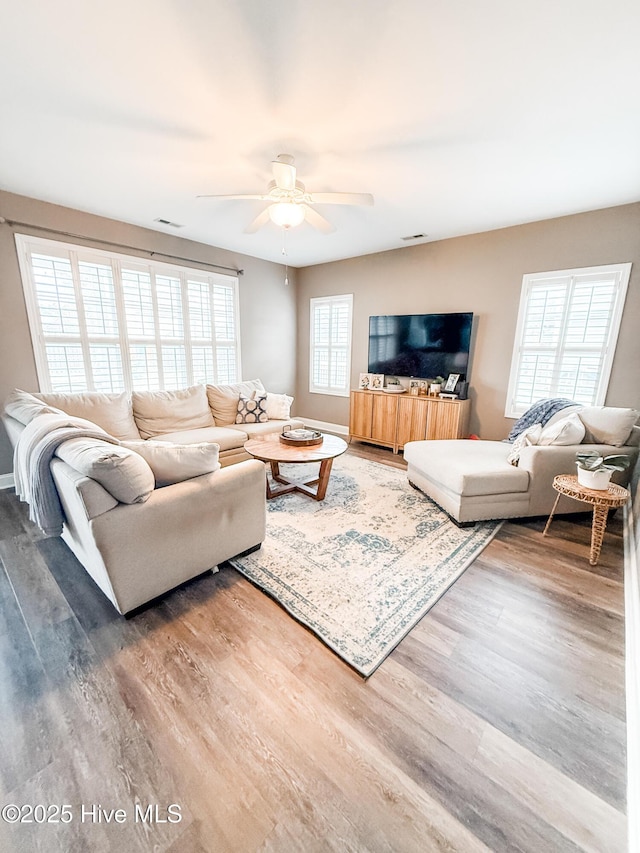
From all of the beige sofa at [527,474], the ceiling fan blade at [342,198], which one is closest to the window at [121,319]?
the ceiling fan blade at [342,198]

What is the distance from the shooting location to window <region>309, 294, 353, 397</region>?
525 cm

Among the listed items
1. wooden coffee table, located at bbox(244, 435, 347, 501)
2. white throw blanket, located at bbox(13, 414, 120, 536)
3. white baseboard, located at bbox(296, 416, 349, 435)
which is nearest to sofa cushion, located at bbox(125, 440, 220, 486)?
white throw blanket, located at bbox(13, 414, 120, 536)

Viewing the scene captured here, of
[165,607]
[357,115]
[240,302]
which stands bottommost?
[165,607]

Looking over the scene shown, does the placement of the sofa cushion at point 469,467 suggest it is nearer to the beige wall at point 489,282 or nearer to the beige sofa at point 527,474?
the beige sofa at point 527,474

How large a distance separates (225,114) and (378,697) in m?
3.03

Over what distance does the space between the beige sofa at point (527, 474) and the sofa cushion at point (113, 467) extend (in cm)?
216

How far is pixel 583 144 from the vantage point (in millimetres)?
2131

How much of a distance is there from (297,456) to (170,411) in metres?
1.79

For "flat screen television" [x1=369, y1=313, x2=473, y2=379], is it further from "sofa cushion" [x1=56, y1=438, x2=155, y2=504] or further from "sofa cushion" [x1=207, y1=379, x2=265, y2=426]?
"sofa cushion" [x1=56, y1=438, x2=155, y2=504]

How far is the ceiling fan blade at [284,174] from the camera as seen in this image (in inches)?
79.0

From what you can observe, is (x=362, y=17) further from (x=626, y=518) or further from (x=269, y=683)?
(x=626, y=518)

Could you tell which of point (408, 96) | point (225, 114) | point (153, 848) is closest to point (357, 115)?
point (408, 96)

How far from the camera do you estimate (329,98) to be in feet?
5.75

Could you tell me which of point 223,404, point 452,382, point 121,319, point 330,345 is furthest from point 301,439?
point 330,345
